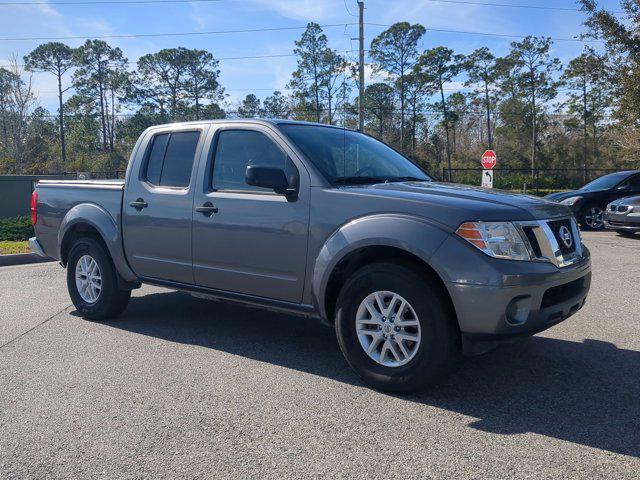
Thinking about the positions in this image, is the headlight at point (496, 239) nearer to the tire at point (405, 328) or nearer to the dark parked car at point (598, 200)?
the tire at point (405, 328)

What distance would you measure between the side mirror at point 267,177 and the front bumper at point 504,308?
1469 mm

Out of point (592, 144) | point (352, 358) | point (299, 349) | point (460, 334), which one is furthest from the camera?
point (592, 144)

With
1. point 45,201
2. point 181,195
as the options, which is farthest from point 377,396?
point 45,201

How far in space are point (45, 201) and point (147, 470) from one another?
4379mm

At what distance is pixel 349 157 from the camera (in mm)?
4859

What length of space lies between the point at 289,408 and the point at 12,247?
1049 cm

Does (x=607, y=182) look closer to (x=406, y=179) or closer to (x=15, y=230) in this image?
(x=406, y=179)

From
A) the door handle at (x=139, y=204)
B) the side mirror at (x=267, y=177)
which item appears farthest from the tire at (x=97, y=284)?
the side mirror at (x=267, y=177)

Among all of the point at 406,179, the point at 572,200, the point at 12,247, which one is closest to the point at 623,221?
the point at 572,200

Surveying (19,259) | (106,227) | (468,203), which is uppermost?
(468,203)

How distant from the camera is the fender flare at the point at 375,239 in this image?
145 inches

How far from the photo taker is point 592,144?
179 feet

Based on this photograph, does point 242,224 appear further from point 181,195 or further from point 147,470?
point 147,470

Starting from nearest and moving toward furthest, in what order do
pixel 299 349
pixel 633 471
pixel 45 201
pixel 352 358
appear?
pixel 633 471 → pixel 352 358 → pixel 299 349 → pixel 45 201
